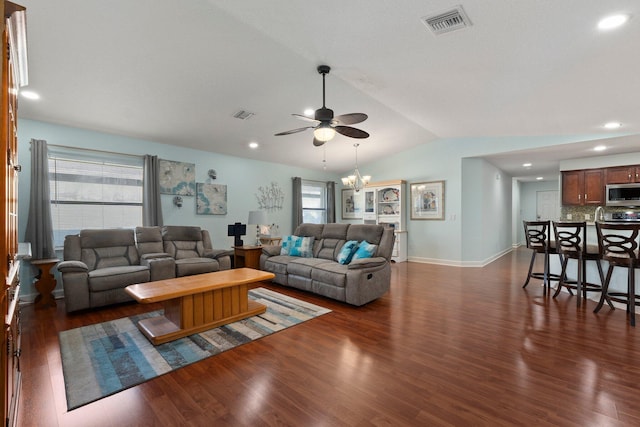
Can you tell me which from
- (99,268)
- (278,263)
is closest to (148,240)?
(99,268)

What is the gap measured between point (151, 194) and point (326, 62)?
375 centimetres

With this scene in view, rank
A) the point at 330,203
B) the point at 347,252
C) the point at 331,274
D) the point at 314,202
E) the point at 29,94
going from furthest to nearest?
the point at 330,203
the point at 314,202
the point at 347,252
the point at 331,274
the point at 29,94

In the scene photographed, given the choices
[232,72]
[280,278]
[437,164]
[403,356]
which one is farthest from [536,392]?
[437,164]

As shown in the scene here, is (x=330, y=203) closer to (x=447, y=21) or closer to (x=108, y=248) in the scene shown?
(x=108, y=248)

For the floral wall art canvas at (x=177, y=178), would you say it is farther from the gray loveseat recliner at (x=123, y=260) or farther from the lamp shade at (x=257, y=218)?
the lamp shade at (x=257, y=218)

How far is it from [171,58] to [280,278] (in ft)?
10.8

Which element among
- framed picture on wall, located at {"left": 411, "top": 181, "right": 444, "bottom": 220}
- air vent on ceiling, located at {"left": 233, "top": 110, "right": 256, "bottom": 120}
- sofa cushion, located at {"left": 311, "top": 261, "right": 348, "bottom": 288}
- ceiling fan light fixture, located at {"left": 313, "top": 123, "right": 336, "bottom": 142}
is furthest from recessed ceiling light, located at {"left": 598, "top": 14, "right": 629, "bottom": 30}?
framed picture on wall, located at {"left": 411, "top": 181, "right": 444, "bottom": 220}

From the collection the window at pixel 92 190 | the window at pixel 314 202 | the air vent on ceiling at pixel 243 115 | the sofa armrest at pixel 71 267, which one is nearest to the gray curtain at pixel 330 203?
the window at pixel 314 202

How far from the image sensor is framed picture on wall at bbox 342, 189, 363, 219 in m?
8.55

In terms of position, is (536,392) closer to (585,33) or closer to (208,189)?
(585,33)

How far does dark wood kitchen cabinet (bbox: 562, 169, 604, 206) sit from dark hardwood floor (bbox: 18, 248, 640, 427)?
10.9 feet

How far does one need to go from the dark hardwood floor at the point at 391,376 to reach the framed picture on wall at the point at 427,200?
3597 mm

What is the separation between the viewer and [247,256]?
212 inches

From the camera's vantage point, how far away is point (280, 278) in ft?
15.4
